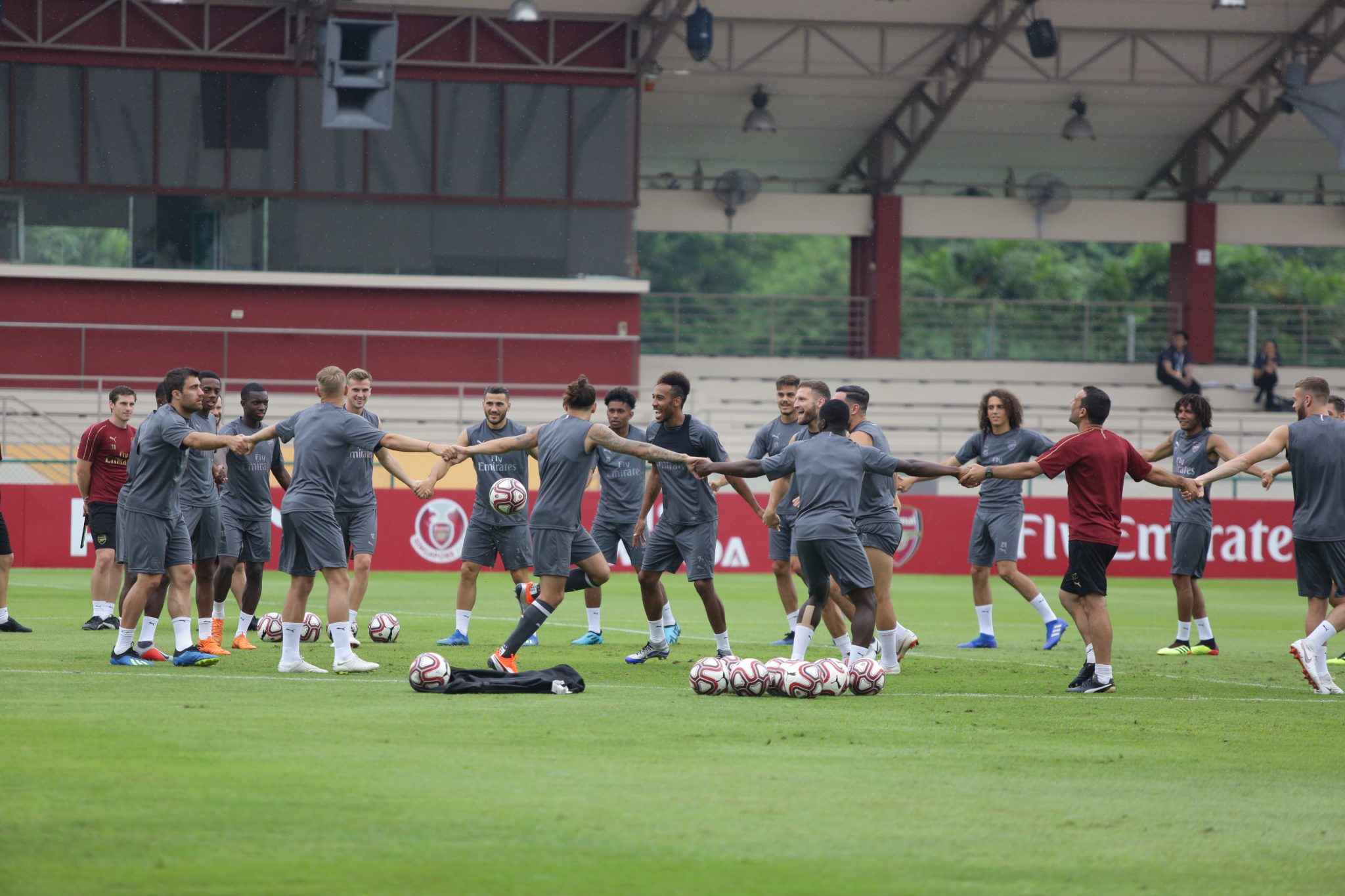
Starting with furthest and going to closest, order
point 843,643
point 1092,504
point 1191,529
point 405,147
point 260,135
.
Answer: point 405,147 → point 260,135 → point 1191,529 → point 843,643 → point 1092,504

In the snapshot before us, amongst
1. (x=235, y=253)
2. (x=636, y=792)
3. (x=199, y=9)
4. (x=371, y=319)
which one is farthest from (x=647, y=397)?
(x=636, y=792)

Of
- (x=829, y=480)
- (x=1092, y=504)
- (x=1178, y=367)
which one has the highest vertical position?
(x=1178, y=367)

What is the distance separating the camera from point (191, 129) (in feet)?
107

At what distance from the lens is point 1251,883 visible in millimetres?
5965

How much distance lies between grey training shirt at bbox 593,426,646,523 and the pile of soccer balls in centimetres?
459

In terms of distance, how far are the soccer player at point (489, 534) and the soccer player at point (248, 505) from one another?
1.66 metres

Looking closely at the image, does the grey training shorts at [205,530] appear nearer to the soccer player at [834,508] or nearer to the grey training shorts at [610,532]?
the grey training shorts at [610,532]

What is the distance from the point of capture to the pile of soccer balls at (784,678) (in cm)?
1096

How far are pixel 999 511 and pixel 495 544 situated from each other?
522 centimetres

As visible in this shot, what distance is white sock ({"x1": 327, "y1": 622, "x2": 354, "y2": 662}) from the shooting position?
11758 millimetres

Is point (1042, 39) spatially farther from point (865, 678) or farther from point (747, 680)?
point (747, 680)

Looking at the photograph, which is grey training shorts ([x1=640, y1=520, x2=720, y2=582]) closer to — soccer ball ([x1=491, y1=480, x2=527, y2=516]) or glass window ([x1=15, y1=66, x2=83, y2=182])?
soccer ball ([x1=491, y1=480, x2=527, y2=516])

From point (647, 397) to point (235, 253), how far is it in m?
9.29

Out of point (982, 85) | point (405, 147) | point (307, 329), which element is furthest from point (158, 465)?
point (982, 85)
